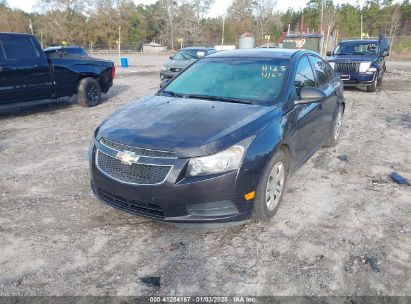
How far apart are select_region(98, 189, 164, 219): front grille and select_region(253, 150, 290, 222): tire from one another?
2.97ft

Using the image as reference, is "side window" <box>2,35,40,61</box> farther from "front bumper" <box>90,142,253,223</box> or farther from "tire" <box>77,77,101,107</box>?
"front bumper" <box>90,142,253,223</box>

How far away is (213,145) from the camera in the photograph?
2.90 meters

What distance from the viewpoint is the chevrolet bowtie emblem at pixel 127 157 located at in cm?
296

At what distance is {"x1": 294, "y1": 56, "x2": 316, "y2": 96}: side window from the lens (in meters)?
4.06

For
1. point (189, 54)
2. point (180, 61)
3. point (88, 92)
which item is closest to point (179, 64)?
point (180, 61)

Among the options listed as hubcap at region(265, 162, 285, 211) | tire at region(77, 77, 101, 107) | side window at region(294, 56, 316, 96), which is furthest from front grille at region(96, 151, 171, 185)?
tire at region(77, 77, 101, 107)

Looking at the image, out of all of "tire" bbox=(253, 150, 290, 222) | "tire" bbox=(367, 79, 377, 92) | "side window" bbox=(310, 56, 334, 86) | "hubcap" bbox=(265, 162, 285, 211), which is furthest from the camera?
"tire" bbox=(367, 79, 377, 92)

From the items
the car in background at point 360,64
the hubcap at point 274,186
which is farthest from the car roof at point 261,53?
the car in background at point 360,64

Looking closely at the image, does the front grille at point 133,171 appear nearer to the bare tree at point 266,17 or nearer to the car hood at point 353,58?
the car hood at point 353,58

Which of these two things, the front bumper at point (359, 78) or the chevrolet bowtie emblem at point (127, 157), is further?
the front bumper at point (359, 78)

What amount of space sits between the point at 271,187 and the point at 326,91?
2208 millimetres

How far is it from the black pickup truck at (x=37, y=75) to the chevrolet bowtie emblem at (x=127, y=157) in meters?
5.83

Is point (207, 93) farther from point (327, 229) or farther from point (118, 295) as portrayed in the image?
point (118, 295)

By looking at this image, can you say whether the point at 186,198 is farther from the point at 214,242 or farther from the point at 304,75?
the point at 304,75
